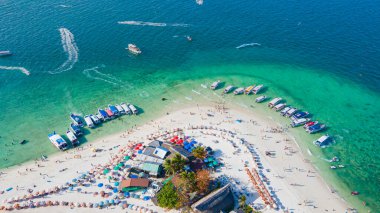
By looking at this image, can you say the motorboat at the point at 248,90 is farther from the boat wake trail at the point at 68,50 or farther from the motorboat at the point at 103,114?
the boat wake trail at the point at 68,50

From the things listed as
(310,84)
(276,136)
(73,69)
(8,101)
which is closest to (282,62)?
(310,84)

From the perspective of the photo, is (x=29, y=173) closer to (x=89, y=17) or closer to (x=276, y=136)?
(x=276, y=136)

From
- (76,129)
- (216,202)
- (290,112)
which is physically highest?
(290,112)

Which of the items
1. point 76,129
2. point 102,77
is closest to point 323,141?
point 76,129

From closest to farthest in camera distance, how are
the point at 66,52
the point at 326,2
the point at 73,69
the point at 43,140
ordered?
1. the point at 43,140
2. the point at 73,69
3. the point at 66,52
4. the point at 326,2

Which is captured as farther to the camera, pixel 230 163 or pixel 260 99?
pixel 260 99

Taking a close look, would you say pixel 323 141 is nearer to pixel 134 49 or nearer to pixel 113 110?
pixel 113 110
